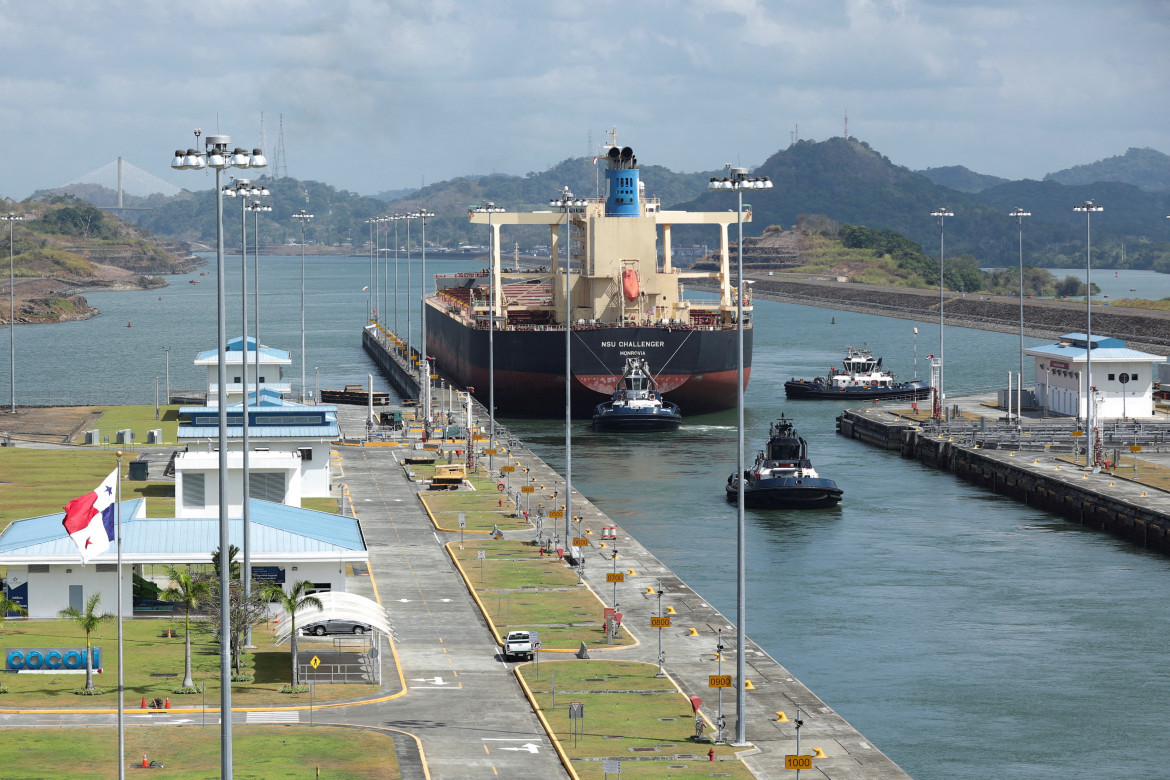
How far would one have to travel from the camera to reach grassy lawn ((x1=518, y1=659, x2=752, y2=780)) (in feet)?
131

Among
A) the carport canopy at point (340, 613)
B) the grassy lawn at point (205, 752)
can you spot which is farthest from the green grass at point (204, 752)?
the carport canopy at point (340, 613)

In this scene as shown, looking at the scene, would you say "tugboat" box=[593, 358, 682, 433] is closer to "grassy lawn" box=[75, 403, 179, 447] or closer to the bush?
"grassy lawn" box=[75, 403, 179, 447]

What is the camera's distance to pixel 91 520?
3803 centimetres

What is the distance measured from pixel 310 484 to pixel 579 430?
137 ft

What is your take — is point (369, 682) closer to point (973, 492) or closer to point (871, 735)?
point (871, 735)

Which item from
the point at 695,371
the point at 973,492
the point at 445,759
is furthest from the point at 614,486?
the point at 445,759

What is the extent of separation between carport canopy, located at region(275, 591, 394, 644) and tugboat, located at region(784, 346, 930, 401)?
328 ft

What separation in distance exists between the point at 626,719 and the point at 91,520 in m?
14.7

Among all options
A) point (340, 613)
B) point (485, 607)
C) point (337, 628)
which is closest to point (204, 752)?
point (340, 613)

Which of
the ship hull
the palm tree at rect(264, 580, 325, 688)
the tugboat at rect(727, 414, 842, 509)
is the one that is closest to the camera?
the palm tree at rect(264, 580, 325, 688)

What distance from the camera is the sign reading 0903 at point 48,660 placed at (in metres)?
48.4

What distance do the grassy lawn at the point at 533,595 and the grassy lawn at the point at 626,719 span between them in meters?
3.27

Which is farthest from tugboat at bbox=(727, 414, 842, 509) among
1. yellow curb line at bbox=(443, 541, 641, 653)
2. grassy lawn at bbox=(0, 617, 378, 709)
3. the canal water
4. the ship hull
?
grassy lawn at bbox=(0, 617, 378, 709)

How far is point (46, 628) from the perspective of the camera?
53.9 meters
